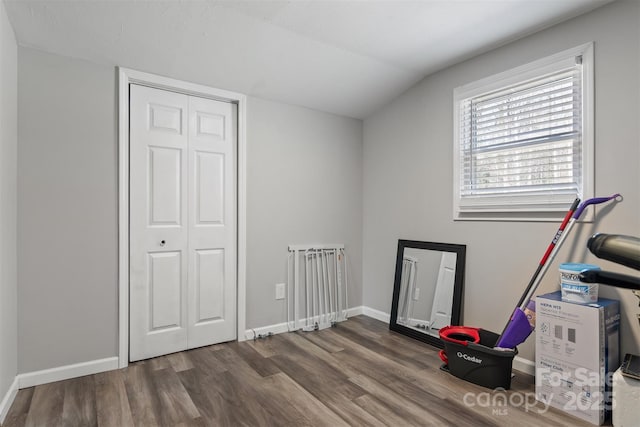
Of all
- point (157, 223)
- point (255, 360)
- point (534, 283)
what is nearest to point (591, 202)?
point (534, 283)

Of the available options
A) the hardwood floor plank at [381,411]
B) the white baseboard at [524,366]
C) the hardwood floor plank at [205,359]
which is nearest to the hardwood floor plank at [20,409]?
the hardwood floor plank at [205,359]

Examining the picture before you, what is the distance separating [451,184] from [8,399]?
3290mm

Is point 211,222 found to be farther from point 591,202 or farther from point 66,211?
point 591,202

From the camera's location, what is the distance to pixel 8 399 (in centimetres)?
195

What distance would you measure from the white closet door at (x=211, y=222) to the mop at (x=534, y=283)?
2123mm

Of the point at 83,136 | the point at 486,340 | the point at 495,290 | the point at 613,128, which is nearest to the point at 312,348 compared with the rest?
the point at 486,340

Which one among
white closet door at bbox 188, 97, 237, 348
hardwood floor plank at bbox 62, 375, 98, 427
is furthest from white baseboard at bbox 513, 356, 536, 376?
hardwood floor plank at bbox 62, 375, 98, 427

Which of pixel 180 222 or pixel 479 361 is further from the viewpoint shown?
pixel 180 222

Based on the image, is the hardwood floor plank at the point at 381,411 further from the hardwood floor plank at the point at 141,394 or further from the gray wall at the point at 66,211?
the gray wall at the point at 66,211

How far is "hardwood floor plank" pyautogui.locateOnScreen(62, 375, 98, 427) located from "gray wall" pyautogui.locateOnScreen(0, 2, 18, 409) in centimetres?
31

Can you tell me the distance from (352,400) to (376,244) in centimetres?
188

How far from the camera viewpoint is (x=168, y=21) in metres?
2.22

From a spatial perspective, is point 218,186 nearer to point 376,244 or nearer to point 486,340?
point 376,244

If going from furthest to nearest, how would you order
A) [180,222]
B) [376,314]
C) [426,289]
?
[376,314], [426,289], [180,222]
